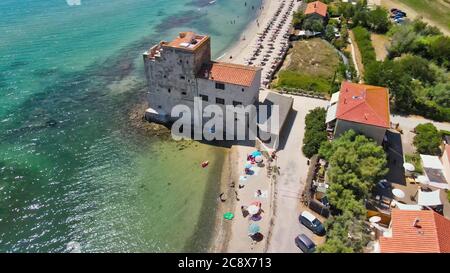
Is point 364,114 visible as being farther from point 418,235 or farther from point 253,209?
point 253,209

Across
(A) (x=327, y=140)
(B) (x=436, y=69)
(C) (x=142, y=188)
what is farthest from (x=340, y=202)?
(B) (x=436, y=69)

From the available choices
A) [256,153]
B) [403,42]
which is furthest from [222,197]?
[403,42]

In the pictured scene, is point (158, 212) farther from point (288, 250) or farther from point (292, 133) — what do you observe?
point (292, 133)

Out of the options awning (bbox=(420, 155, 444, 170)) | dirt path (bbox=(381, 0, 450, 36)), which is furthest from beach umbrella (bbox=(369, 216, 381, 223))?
dirt path (bbox=(381, 0, 450, 36))

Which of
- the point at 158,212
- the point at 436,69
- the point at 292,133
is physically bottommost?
the point at 158,212

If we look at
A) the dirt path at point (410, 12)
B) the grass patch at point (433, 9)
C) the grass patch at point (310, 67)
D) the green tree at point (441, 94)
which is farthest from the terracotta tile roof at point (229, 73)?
the grass patch at point (433, 9)
